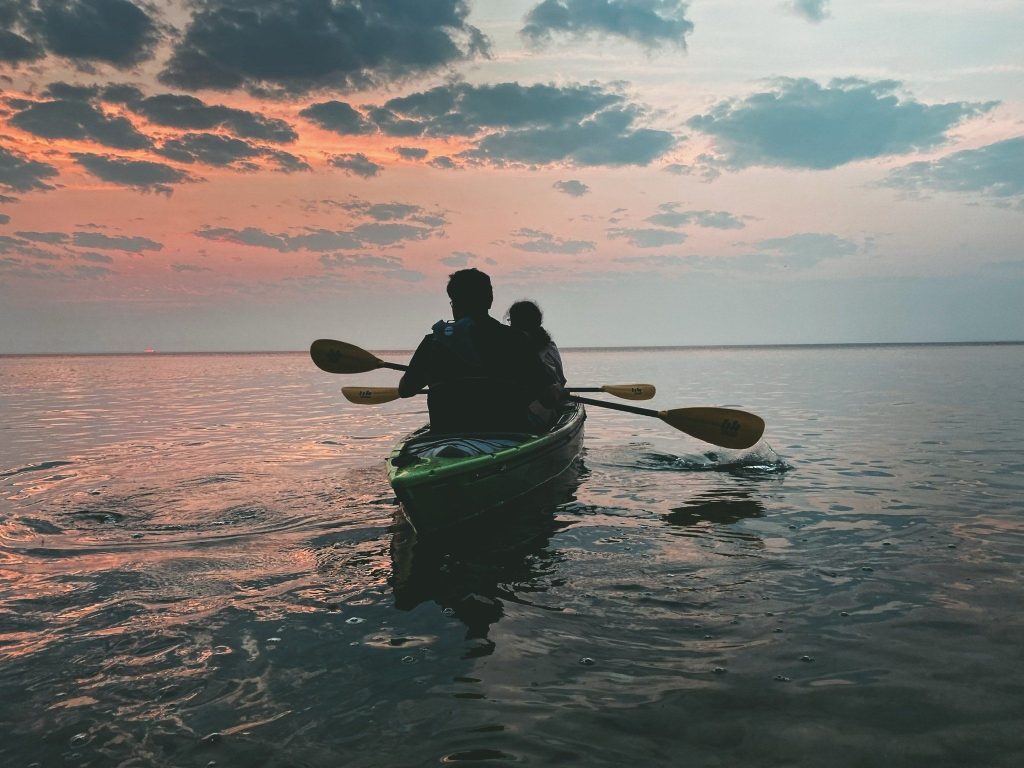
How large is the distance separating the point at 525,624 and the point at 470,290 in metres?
3.88

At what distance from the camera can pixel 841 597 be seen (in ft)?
17.1

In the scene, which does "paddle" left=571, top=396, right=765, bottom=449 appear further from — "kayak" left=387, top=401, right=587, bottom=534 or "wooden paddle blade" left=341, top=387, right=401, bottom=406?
"wooden paddle blade" left=341, top=387, right=401, bottom=406

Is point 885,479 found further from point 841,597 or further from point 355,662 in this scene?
point 355,662

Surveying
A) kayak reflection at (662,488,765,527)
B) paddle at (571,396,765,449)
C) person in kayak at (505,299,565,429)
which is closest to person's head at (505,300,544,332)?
person in kayak at (505,299,565,429)

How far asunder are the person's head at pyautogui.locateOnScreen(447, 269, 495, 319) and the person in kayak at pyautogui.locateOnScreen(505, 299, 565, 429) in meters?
1.63

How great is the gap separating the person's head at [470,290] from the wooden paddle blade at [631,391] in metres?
6.44

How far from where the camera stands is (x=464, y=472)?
6.70 m

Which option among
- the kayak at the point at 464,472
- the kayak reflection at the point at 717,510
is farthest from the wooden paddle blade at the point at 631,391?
the kayak at the point at 464,472

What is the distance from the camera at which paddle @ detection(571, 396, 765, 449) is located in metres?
10.2

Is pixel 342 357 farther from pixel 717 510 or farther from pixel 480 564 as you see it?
pixel 717 510

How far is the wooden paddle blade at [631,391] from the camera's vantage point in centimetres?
1351

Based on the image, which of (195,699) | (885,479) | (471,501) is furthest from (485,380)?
(885,479)

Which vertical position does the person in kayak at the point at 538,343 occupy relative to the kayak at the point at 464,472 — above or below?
above

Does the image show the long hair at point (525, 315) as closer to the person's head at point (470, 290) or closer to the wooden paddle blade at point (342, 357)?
the wooden paddle blade at point (342, 357)
